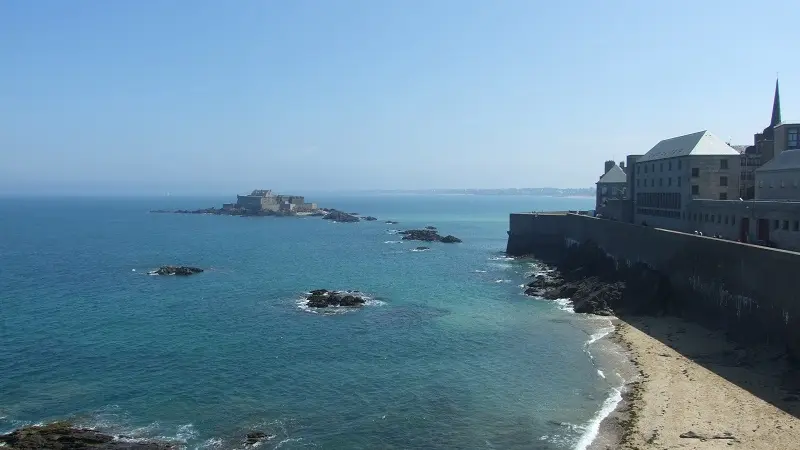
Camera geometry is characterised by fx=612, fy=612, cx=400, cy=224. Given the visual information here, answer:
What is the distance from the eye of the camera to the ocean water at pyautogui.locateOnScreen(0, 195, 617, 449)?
24641mm

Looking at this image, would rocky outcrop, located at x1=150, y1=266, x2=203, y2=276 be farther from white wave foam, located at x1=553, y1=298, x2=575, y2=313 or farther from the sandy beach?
the sandy beach

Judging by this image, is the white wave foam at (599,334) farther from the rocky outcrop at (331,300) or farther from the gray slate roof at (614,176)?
the gray slate roof at (614,176)

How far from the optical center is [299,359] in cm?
3341

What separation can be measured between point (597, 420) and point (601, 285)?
26.0 meters

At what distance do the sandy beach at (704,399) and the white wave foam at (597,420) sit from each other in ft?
0.83

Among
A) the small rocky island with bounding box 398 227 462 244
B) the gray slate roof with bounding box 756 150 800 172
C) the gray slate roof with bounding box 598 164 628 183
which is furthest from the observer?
the small rocky island with bounding box 398 227 462 244

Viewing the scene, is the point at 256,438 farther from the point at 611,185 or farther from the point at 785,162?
the point at 611,185

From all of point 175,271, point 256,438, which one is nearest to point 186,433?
point 256,438

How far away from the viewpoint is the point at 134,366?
3175cm

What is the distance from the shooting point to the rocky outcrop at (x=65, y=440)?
71.7ft

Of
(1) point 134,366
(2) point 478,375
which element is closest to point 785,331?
(2) point 478,375

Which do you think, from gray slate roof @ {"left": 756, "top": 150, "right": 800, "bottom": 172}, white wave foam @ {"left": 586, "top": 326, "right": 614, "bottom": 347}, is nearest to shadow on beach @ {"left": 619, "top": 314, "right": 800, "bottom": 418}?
white wave foam @ {"left": 586, "top": 326, "right": 614, "bottom": 347}

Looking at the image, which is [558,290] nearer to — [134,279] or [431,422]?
[431,422]

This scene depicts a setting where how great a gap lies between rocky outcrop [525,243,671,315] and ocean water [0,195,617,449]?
2381mm
